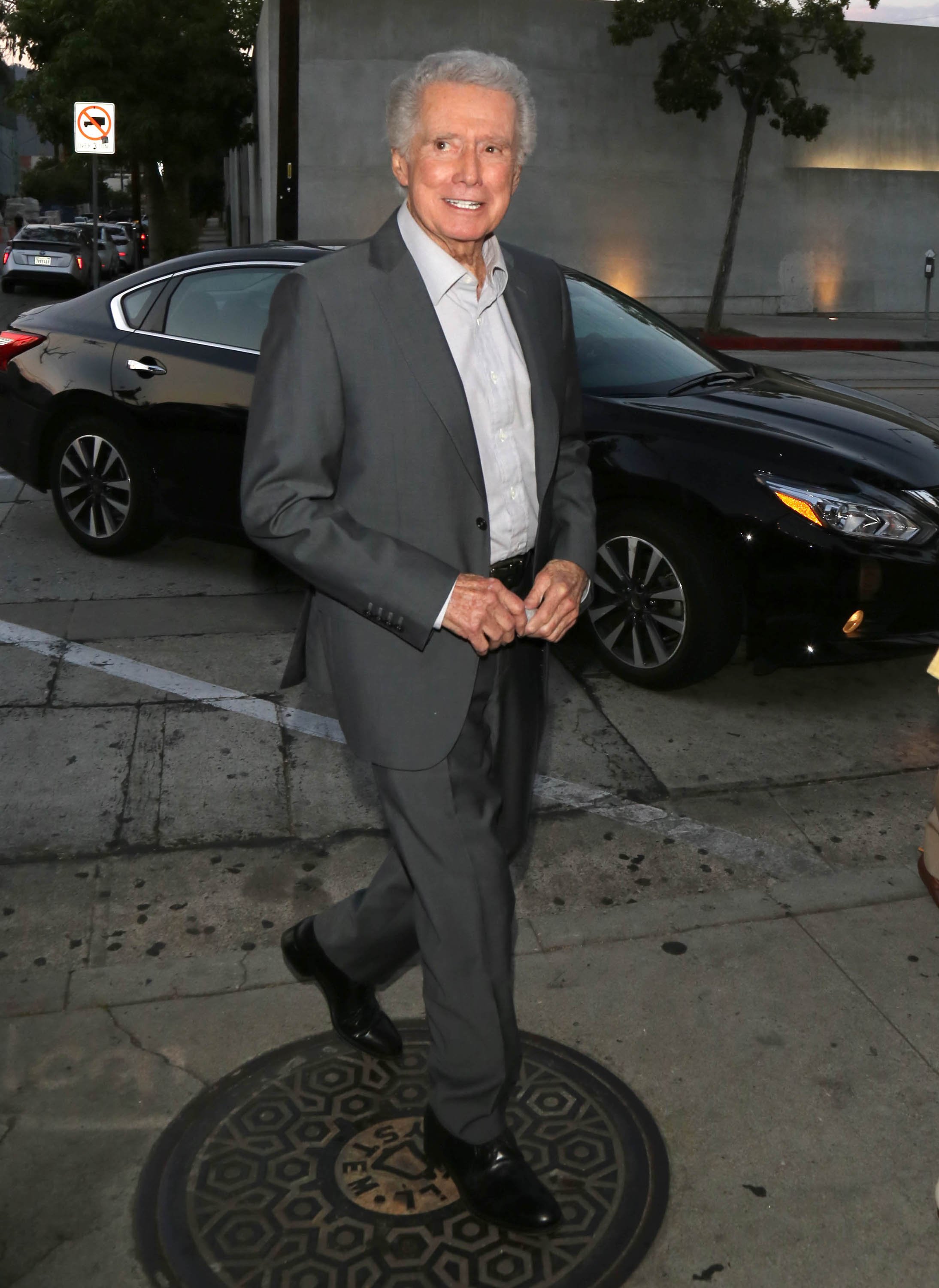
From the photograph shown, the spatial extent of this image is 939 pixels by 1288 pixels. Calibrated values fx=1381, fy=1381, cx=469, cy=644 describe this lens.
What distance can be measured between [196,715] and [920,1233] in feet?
10.3

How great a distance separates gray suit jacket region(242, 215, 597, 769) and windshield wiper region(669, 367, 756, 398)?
3.20 metres

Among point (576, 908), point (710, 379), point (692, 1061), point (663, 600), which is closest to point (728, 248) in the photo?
point (710, 379)

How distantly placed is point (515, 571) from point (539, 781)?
2.00 meters

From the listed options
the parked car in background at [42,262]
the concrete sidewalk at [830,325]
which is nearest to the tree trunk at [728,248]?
the concrete sidewalk at [830,325]

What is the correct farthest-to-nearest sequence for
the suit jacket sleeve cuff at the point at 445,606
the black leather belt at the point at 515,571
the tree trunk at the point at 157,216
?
the tree trunk at the point at 157,216 → the black leather belt at the point at 515,571 → the suit jacket sleeve cuff at the point at 445,606

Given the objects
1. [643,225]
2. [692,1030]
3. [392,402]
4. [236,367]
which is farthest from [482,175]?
[643,225]

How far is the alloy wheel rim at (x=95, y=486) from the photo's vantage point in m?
6.68

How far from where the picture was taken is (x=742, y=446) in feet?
16.3

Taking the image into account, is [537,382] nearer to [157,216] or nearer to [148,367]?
[148,367]

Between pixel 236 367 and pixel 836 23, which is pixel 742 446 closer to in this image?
pixel 236 367

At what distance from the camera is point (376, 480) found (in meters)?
2.39

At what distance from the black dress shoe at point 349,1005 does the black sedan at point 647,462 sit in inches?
93.2

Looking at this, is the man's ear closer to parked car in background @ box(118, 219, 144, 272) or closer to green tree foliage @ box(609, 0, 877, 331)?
green tree foliage @ box(609, 0, 877, 331)

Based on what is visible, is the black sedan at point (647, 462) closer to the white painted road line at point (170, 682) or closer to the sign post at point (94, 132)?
the white painted road line at point (170, 682)
